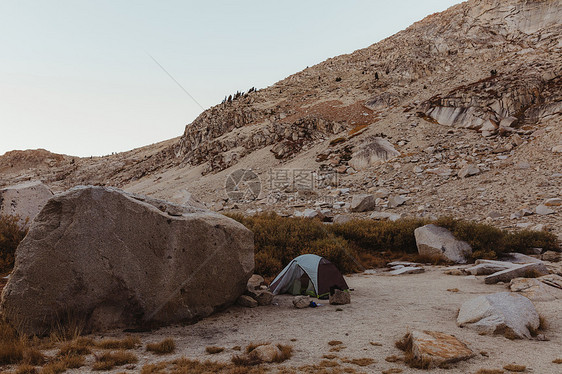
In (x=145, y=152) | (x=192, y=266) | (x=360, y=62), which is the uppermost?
(x=360, y=62)

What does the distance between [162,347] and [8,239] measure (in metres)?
10.8

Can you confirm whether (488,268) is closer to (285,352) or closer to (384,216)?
(384,216)

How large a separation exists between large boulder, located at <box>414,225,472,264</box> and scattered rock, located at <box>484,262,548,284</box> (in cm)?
425

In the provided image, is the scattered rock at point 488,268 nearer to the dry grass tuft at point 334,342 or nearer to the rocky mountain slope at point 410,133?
the rocky mountain slope at point 410,133

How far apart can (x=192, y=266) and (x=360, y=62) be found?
6496 centimetres

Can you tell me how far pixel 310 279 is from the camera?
11.1 m

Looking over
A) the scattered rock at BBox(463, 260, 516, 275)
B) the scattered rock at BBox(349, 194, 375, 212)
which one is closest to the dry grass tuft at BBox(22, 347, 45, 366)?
the scattered rock at BBox(463, 260, 516, 275)

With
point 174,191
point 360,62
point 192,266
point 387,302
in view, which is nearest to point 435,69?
point 360,62

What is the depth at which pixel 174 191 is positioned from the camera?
123 feet

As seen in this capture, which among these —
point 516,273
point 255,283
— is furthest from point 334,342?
point 516,273

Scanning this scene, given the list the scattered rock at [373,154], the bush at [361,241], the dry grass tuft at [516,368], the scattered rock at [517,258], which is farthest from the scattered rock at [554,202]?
the dry grass tuft at [516,368]

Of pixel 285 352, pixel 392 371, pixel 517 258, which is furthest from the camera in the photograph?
pixel 517 258

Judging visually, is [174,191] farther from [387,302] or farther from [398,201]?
[387,302]

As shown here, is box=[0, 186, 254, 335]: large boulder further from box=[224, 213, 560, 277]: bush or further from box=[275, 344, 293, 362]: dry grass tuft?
box=[224, 213, 560, 277]: bush
